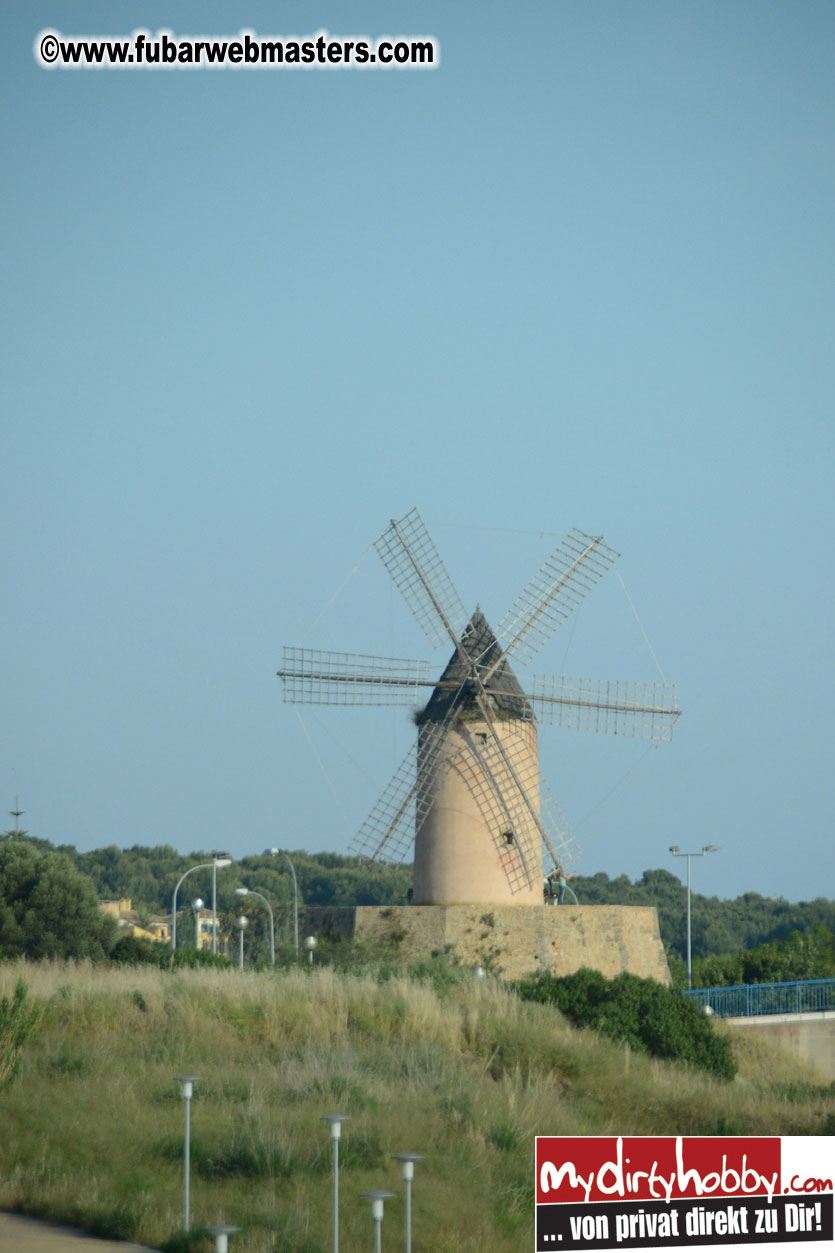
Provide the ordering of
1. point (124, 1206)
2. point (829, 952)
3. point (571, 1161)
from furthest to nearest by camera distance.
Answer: point (829, 952)
point (124, 1206)
point (571, 1161)

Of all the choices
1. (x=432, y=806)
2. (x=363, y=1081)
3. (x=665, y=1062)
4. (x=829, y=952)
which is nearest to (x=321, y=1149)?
(x=363, y=1081)

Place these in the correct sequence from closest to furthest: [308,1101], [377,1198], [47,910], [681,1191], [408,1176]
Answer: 1. [681,1191]
2. [377,1198]
3. [408,1176]
4. [308,1101]
5. [47,910]

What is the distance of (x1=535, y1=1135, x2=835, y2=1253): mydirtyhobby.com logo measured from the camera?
17.0ft

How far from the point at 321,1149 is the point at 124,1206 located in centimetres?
131

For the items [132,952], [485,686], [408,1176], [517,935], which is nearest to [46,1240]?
[408,1176]

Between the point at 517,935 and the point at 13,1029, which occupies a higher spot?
the point at 517,935

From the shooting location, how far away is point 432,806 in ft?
67.6

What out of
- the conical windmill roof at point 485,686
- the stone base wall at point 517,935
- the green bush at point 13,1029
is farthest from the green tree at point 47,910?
the green bush at point 13,1029

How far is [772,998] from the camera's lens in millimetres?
26828

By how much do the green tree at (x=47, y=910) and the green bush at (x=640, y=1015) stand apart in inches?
563

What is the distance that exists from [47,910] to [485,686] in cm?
1332

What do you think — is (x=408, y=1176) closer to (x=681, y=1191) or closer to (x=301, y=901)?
(x=681, y=1191)

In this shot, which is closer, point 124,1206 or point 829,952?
point 124,1206

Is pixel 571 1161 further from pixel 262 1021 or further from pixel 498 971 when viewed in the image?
pixel 498 971
